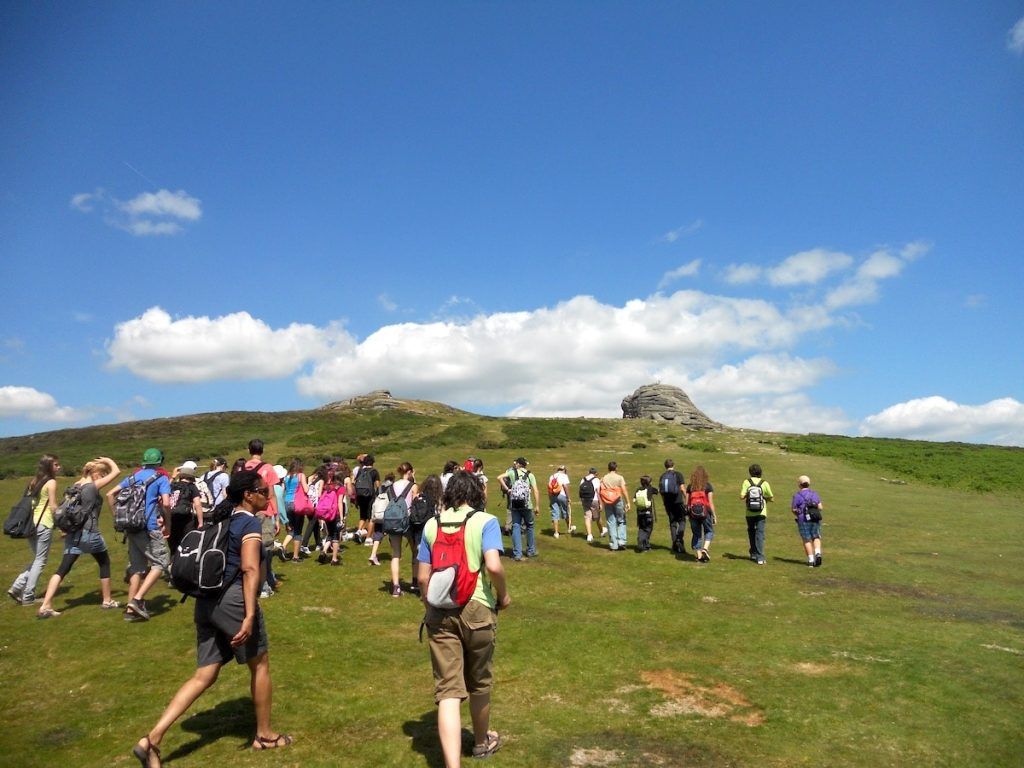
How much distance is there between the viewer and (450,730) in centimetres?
521

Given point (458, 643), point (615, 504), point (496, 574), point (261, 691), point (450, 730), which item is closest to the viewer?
point (450, 730)

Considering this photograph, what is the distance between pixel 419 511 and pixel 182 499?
3997mm

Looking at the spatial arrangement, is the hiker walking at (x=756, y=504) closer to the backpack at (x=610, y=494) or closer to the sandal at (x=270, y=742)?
the backpack at (x=610, y=494)

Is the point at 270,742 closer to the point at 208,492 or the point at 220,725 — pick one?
the point at 220,725

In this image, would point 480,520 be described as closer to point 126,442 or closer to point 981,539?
point 981,539

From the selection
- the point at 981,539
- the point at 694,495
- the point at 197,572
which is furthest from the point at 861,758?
the point at 981,539

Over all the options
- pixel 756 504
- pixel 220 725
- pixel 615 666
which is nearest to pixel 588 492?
pixel 756 504

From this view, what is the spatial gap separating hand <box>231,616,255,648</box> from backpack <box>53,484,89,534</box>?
20.4 ft

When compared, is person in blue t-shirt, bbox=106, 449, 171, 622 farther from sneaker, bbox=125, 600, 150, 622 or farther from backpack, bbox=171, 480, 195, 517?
backpack, bbox=171, 480, 195, 517

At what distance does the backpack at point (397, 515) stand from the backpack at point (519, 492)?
11.5ft

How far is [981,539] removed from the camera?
775 inches

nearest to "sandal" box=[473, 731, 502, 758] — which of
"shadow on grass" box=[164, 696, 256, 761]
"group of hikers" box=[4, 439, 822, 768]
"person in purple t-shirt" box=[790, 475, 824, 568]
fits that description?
"group of hikers" box=[4, 439, 822, 768]

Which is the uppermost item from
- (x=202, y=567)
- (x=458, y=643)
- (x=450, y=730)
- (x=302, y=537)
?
(x=202, y=567)

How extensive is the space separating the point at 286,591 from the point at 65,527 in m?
3.99
